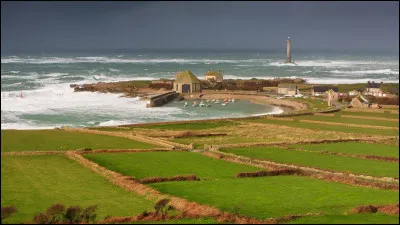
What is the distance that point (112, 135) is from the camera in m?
43.2

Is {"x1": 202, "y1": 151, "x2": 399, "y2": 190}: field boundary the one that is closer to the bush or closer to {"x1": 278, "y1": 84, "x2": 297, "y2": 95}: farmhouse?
the bush

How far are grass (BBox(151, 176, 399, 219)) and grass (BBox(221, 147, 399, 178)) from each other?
444 cm

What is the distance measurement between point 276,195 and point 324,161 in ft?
36.4

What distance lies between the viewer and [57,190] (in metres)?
22.5

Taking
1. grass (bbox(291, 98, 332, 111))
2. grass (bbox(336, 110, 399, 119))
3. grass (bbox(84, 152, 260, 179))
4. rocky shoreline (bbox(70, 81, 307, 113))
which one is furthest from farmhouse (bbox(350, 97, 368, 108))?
grass (bbox(84, 152, 260, 179))

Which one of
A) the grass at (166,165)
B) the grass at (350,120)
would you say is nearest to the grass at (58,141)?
the grass at (166,165)

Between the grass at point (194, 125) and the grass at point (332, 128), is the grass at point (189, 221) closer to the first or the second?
the grass at point (332, 128)

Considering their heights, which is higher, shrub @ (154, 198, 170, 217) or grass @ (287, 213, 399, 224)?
grass @ (287, 213, 399, 224)

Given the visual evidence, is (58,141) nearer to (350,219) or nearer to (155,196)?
(155,196)

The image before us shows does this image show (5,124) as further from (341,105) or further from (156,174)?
(341,105)

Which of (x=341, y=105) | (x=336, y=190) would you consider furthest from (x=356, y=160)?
(x=341, y=105)

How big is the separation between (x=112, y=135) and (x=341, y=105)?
1314 inches

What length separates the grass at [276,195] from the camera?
18.8 metres

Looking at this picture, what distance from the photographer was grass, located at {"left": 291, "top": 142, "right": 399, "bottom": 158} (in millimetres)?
34969
